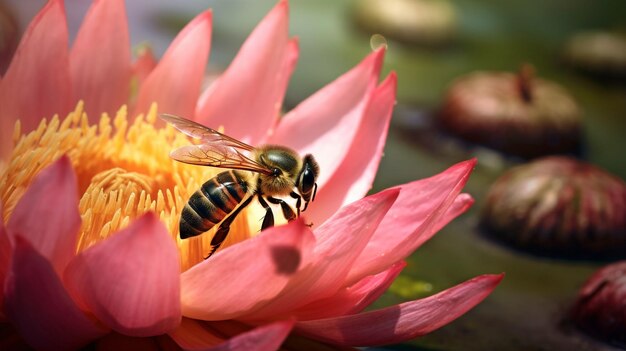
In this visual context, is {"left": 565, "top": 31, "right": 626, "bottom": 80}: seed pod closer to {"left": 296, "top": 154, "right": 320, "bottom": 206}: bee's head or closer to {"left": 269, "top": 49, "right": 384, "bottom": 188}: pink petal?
{"left": 269, "top": 49, "right": 384, "bottom": 188}: pink petal

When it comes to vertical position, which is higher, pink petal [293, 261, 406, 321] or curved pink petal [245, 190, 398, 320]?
curved pink petal [245, 190, 398, 320]

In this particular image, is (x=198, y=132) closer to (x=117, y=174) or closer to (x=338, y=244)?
(x=117, y=174)

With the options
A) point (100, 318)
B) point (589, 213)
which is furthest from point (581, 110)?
point (100, 318)

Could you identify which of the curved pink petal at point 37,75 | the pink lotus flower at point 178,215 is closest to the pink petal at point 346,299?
the pink lotus flower at point 178,215

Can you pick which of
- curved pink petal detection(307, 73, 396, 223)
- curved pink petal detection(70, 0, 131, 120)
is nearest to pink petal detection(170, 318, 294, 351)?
curved pink petal detection(307, 73, 396, 223)

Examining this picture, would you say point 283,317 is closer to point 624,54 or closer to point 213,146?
point 213,146

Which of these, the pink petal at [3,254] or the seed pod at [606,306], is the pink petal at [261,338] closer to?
the pink petal at [3,254]
